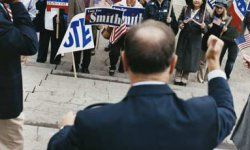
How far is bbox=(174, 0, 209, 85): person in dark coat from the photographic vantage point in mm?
8836

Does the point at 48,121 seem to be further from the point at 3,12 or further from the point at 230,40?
the point at 230,40

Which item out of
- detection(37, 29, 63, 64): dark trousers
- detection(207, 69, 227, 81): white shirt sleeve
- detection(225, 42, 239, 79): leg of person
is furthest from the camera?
detection(225, 42, 239, 79): leg of person

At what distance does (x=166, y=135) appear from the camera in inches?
81.0

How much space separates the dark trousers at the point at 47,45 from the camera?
A: 9413mm

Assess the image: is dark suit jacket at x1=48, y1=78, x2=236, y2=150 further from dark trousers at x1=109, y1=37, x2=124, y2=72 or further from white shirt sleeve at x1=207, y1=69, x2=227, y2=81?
dark trousers at x1=109, y1=37, x2=124, y2=72

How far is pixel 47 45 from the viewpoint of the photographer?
9562 mm

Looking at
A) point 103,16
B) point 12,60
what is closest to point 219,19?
point 103,16

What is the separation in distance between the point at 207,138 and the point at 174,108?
0.70 ft

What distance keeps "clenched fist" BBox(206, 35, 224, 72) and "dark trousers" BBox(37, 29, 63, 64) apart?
7219mm

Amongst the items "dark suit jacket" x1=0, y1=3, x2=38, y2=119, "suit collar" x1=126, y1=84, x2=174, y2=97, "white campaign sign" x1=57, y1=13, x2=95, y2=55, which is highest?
"suit collar" x1=126, y1=84, x2=174, y2=97

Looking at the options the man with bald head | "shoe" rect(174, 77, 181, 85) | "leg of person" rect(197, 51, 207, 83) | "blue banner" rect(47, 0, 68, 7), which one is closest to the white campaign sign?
"blue banner" rect(47, 0, 68, 7)

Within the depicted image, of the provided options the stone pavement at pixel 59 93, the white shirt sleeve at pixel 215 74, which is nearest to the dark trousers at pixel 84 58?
the stone pavement at pixel 59 93

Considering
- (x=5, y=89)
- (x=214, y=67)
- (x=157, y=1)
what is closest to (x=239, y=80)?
(x=157, y=1)

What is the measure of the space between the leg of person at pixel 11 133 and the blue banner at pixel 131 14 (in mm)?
5050
